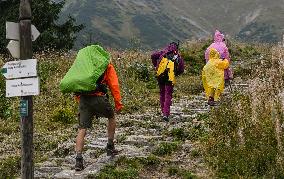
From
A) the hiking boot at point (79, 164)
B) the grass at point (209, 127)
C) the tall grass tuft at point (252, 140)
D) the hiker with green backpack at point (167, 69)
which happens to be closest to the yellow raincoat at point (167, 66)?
the hiker with green backpack at point (167, 69)

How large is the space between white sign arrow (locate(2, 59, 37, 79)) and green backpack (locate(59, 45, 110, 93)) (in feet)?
3.14

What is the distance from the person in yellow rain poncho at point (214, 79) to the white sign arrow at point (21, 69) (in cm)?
734

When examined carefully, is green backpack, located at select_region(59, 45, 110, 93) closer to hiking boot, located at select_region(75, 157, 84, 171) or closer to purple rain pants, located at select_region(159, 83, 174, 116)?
hiking boot, located at select_region(75, 157, 84, 171)

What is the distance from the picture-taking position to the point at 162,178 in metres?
8.45

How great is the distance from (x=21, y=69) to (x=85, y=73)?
3.85 feet

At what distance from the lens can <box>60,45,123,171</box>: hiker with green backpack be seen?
8836 mm

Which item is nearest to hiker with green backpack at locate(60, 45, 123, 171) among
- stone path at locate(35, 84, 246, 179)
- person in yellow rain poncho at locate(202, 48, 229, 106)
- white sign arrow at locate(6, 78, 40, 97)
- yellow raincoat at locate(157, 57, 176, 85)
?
stone path at locate(35, 84, 246, 179)

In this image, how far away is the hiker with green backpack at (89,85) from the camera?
884cm

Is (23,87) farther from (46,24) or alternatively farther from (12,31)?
(46,24)

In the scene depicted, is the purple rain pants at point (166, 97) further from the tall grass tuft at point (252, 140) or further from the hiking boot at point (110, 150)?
the hiking boot at point (110, 150)

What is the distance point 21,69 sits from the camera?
26.4 ft

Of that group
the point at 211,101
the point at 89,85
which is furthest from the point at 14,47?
the point at 211,101

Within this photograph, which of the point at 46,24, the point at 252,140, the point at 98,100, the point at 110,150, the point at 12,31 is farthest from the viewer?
the point at 46,24

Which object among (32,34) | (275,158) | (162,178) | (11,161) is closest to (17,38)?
(32,34)
